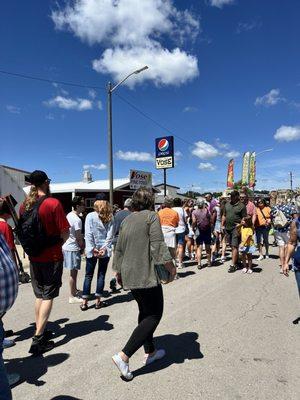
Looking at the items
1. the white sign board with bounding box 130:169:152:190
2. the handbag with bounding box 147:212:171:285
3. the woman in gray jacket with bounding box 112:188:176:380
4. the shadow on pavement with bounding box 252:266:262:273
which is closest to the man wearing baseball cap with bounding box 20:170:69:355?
the woman in gray jacket with bounding box 112:188:176:380

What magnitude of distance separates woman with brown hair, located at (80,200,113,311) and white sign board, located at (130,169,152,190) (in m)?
9.45

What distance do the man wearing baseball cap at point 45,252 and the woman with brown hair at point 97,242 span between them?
5.27ft

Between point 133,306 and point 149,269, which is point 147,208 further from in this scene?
point 133,306

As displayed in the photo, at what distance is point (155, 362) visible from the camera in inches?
155

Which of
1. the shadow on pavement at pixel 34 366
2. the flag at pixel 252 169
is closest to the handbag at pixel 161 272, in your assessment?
the shadow on pavement at pixel 34 366

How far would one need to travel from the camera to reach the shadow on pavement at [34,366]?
3646mm

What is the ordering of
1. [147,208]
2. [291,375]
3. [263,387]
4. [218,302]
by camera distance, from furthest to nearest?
[218,302] → [147,208] → [291,375] → [263,387]

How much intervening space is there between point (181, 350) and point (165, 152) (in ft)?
48.7

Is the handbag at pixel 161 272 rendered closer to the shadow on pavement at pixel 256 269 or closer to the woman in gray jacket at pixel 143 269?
the woman in gray jacket at pixel 143 269

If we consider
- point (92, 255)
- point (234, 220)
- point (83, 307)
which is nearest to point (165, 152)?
point (234, 220)

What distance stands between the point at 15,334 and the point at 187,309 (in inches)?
102

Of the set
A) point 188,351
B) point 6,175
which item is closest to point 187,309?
point 188,351

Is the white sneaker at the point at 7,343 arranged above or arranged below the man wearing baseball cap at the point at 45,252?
below

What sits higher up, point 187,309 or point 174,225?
point 174,225
